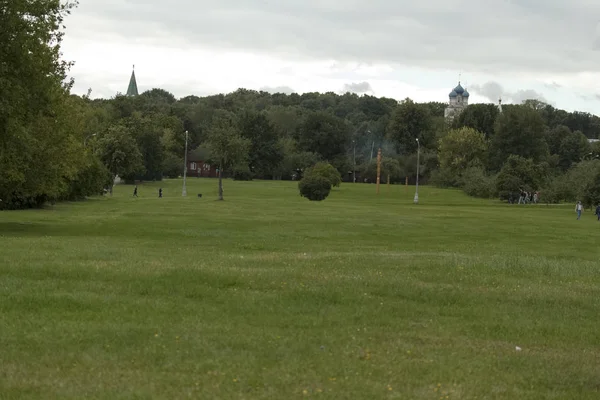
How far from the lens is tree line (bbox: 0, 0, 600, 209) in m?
33.0

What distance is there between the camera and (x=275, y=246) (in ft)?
95.7

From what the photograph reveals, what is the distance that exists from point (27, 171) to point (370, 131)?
143852 mm

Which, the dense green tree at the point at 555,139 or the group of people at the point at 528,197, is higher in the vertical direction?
the dense green tree at the point at 555,139

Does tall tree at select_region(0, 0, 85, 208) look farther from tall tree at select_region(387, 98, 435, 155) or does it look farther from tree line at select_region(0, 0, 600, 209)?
tall tree at select_region(387, 98, 435, 155)

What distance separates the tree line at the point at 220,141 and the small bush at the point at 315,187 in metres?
7.78

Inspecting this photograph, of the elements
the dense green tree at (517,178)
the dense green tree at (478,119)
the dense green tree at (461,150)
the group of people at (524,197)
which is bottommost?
the group of people at (524,197)

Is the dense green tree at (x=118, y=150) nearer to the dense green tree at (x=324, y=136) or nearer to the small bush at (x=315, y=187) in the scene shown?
the small bush at (x=315, y=187)

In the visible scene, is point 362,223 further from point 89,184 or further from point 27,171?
point 89,184

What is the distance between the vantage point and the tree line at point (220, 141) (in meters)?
33.0

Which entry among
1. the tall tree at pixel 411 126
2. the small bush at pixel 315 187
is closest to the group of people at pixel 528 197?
the small bush at pixel 315 187

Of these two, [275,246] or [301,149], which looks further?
[301,149]

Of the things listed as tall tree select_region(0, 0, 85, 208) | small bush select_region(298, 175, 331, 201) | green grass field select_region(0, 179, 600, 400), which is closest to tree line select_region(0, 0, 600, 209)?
tall tree select_region(0, 0, 85, 208)

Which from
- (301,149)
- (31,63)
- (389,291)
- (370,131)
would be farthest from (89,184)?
(370,131)

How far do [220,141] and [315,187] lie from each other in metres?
10.9
